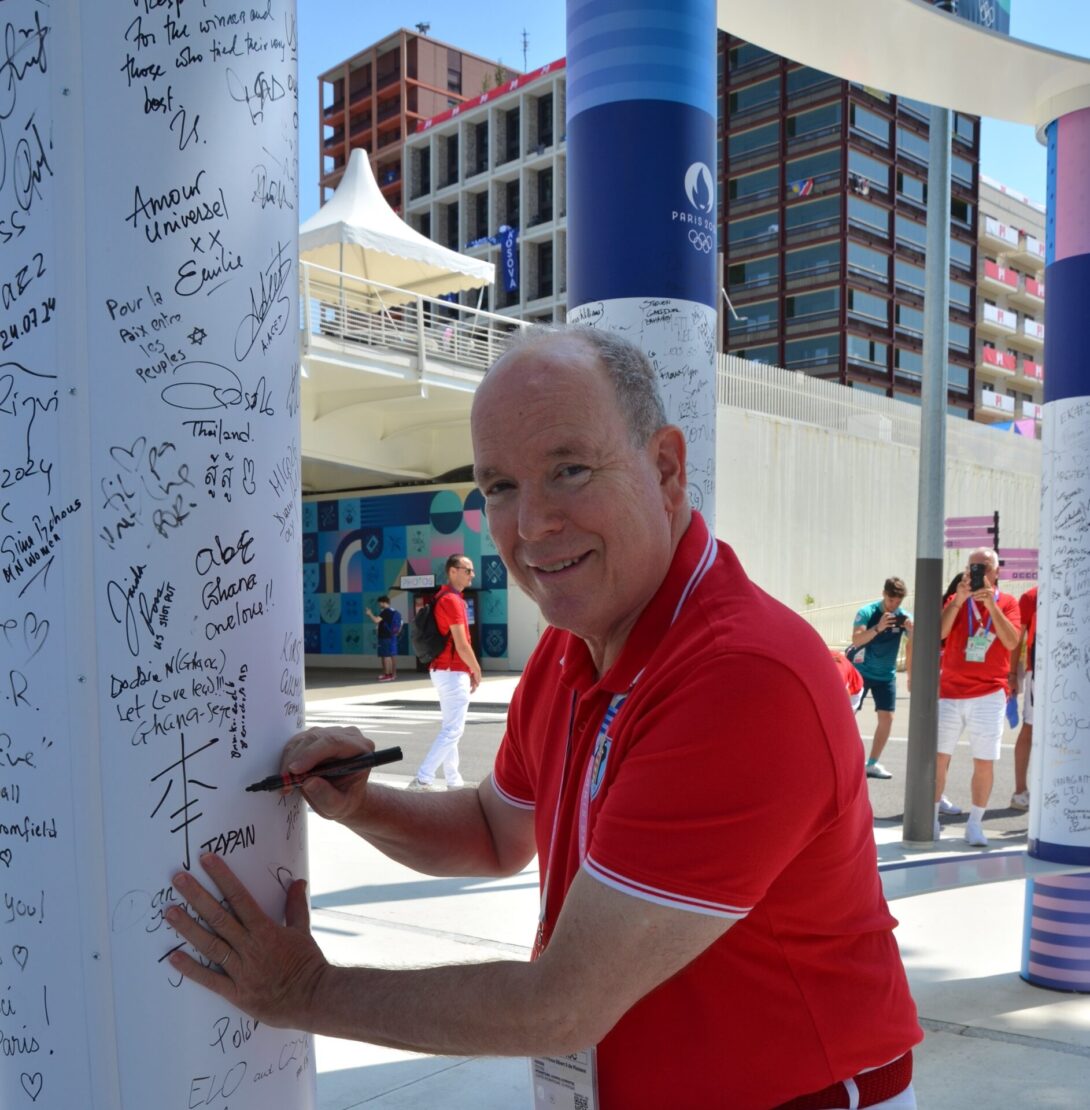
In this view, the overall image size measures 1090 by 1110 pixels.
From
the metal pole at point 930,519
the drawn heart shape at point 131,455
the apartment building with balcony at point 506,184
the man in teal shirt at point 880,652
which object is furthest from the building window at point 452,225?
the drawn heart shape at point 131,455

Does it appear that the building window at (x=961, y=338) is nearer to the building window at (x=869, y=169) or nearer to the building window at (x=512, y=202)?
the building window at (x=869, y=169)

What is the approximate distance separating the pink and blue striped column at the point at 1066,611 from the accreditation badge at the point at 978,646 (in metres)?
3.19

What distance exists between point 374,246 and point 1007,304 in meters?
53.7

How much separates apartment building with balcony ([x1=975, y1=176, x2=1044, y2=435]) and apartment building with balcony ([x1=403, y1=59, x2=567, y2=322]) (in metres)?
23.8

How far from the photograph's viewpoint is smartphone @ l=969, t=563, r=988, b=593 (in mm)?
7980

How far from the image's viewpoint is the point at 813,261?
176 ft

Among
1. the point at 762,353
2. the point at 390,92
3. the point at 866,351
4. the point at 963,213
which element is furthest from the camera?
the point at 390,92

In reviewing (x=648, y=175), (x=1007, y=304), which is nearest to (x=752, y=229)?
(x=1007, y=304)

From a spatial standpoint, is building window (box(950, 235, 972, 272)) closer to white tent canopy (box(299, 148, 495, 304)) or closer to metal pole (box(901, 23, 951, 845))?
white tent canopy (box(299, 148, 495, 304))

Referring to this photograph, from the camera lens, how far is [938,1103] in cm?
371

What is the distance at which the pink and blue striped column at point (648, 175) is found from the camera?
3.61 metres

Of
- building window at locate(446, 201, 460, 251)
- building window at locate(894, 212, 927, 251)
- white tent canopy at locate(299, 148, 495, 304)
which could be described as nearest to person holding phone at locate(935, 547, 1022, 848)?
white tent canopy at locate(299, 148, 495, 304)

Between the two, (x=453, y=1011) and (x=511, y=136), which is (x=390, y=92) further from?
(x=453, y=1011)

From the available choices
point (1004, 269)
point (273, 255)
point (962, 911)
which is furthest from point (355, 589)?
point (1004, 269)
